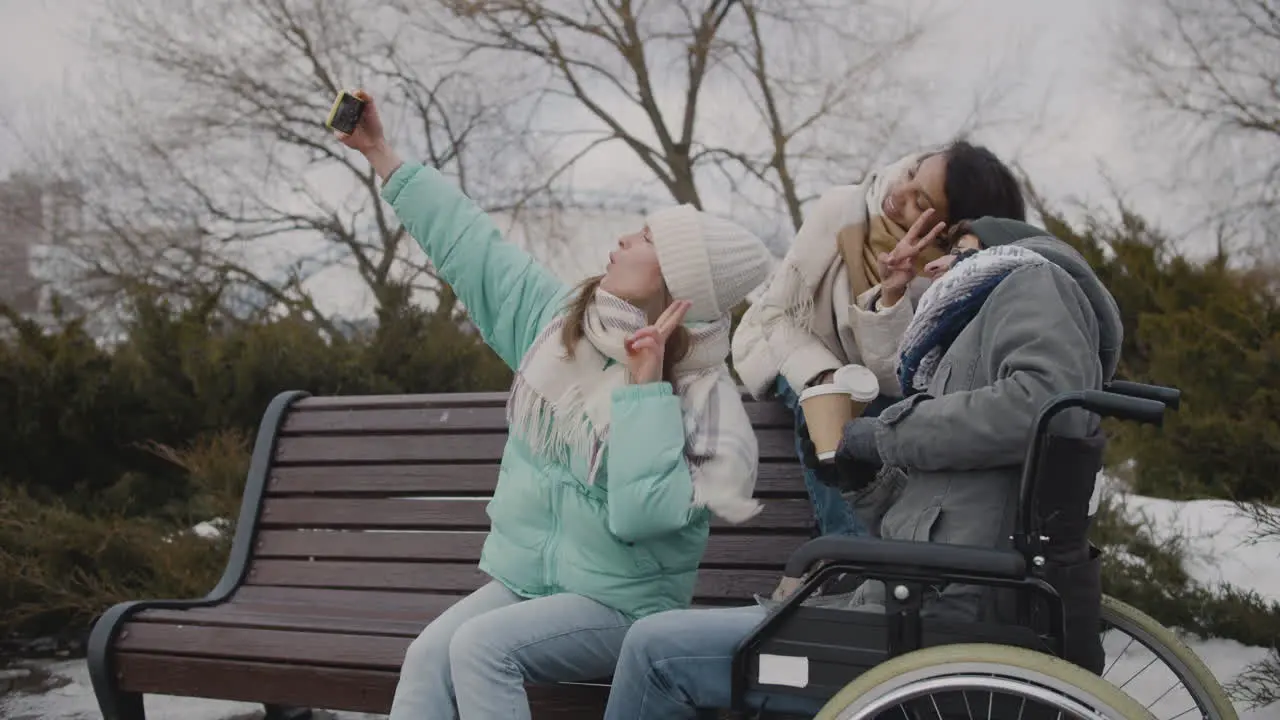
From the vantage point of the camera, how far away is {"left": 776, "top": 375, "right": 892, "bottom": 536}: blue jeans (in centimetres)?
288

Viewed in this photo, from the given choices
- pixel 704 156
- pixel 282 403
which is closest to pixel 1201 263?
pixel 282 403

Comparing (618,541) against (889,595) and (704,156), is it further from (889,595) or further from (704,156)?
(704,156)

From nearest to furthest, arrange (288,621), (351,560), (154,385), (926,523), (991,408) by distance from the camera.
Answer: (991,408) → (926,523) → (288,621) → (351,560) → (154,385)

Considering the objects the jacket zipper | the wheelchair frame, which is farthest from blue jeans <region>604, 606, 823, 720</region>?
the jacket zipper

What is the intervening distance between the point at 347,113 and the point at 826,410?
4.30ft

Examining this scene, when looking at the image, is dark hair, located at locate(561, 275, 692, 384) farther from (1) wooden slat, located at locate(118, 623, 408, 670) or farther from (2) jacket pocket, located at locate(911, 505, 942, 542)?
(1) wooden slat, located at locate(118, 623, 408, 670)

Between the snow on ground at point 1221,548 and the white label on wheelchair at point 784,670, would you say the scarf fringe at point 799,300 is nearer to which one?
the white label on wheelchair at point 784,670

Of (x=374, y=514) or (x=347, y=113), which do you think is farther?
(x=374, y=514)

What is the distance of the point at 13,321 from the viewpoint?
6086mm

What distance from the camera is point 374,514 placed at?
3.62 metres

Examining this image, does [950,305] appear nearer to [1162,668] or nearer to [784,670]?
[784,670]

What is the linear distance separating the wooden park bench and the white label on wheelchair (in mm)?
607

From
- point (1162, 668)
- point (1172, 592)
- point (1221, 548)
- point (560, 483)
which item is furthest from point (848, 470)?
point (1221, 548)

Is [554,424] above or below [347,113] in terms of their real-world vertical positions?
below
